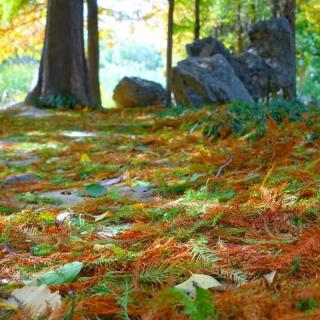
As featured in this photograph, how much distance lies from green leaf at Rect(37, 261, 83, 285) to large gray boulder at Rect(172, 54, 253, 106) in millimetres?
8232

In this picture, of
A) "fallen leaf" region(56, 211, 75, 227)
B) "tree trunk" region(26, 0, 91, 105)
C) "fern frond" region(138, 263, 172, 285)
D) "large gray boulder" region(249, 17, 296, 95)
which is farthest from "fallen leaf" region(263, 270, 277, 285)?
"large gray boulder" region(249, 17, 296, 95)

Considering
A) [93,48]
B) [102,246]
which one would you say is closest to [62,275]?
[102,246]

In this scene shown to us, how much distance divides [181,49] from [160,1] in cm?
1023

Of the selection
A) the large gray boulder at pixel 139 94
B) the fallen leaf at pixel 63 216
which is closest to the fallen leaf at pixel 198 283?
the fallen leaf at pixel 63 216

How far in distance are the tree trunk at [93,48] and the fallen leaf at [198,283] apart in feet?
40.0

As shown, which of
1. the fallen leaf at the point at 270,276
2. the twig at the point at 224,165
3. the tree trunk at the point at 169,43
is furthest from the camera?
the tree trunk at the point at 169,43

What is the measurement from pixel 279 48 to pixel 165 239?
490 inches

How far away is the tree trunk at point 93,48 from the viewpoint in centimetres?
1339

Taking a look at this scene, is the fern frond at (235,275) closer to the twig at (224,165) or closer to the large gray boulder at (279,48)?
the twig at (224,165)

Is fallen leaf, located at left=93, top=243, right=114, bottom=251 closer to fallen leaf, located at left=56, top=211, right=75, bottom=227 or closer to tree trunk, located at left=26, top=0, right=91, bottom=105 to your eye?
fallen leaf, located at left=56, top=211, right=75, bottom=227

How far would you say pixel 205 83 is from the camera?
31.3 ft

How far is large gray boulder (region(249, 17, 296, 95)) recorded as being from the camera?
510 inches

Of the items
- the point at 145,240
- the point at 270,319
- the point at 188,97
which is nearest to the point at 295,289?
the point at 270,319

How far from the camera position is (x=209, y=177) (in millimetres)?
2715
